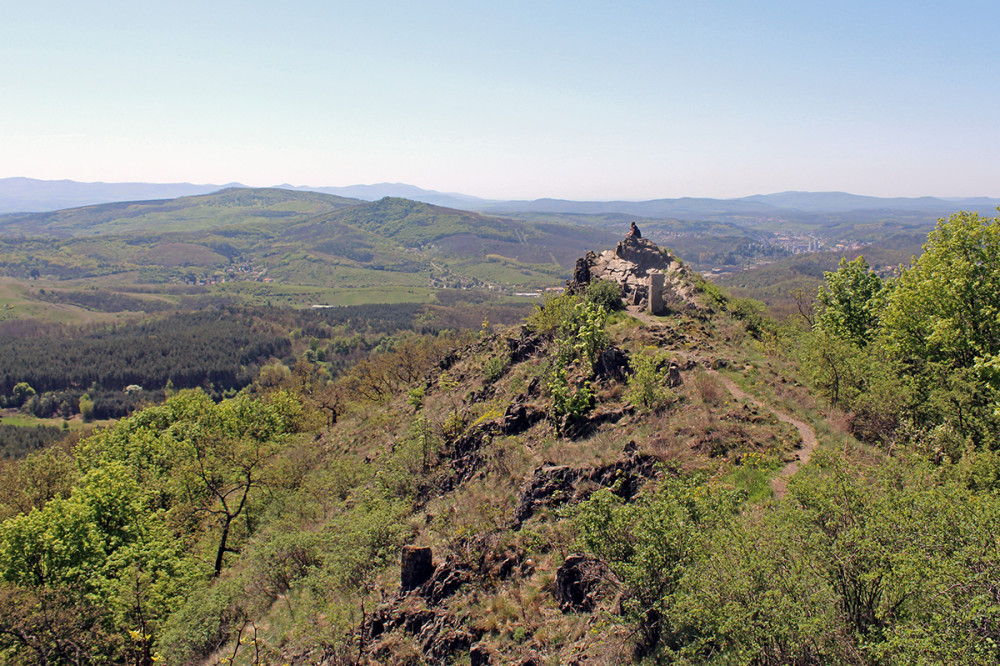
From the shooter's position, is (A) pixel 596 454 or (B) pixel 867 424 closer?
(B) pixel 867 424

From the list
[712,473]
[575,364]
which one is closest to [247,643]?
[712,473]

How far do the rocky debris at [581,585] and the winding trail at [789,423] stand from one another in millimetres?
7215

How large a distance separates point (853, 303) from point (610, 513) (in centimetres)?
2935

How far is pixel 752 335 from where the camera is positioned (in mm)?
39062

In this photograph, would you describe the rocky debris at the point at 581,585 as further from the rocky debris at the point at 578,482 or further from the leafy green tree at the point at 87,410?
the leafy green tree at the point at 87,410

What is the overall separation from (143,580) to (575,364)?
87.3ft

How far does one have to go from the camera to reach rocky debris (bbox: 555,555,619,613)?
53.2 feet

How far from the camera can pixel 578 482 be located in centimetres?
2253

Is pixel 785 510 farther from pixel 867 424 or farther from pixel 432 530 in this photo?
pixel 432 530

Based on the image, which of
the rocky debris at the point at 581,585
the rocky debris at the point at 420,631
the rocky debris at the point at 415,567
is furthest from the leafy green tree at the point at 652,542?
the rocky debris at the point at 415,567

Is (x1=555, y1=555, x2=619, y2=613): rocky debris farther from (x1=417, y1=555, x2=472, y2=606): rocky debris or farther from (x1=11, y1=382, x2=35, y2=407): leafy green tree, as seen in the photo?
(x1=11, y1=382, x2=35, y2=407): leafy green tree

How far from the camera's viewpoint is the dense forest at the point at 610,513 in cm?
1123

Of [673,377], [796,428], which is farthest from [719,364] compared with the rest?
[796,428]

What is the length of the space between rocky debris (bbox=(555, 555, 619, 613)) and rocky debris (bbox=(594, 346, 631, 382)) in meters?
15.4
